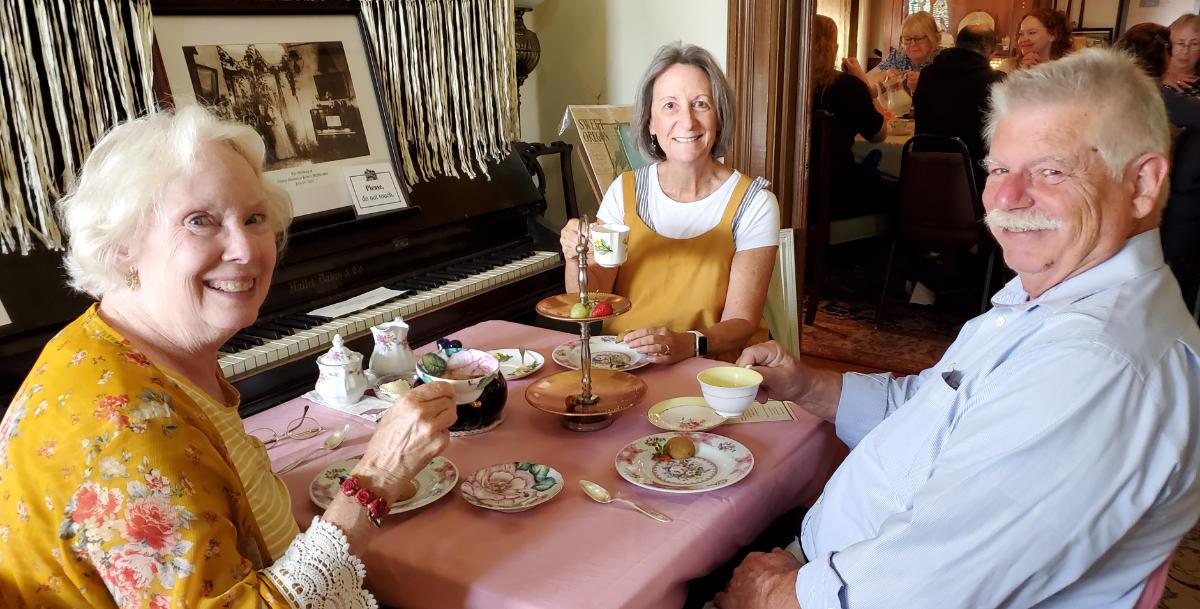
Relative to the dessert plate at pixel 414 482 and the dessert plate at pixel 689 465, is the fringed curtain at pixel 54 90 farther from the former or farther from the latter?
the dessert plate at pixel 689 465

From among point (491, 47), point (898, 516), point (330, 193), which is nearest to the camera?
point (898, 516)

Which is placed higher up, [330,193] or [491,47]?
[491,47]

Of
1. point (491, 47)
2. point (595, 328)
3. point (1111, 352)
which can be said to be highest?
point (491, 47)

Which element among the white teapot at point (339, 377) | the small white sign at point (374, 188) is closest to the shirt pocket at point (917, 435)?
the white teapot at point (339, 377)

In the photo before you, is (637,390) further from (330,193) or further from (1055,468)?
(330,193)

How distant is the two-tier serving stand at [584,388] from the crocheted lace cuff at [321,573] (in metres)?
0.50

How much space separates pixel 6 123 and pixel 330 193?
0.80 metres

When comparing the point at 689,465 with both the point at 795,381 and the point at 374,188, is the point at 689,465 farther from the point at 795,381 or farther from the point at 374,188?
the point at 374,188

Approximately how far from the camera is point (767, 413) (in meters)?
1.50

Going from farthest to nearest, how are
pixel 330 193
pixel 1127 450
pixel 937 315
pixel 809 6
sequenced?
pixel 937 315 → pixel 809 6 → pixel 330 193 → pixel 1127 450

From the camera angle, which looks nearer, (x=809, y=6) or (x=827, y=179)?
(x=809, y=6)

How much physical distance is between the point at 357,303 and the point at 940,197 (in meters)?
2.86

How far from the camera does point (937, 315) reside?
15.0 ft

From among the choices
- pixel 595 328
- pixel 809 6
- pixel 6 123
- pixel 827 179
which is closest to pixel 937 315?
pixel 827 179
